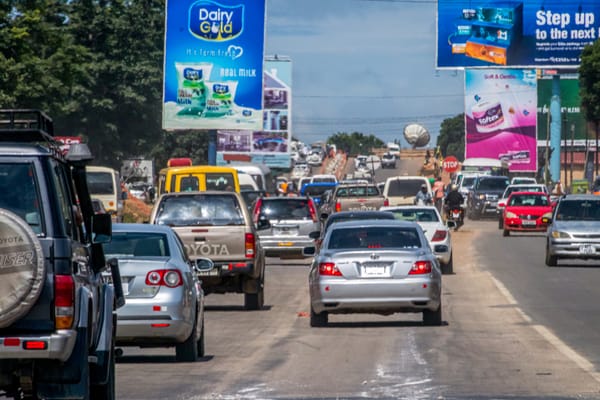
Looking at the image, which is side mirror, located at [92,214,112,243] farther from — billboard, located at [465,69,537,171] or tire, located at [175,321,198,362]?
billboard, located at [465,69,537,171]

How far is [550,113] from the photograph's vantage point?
344ft

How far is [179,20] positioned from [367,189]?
28.6 ft

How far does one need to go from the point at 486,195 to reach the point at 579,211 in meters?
29.1

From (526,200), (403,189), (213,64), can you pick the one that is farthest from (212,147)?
(526,200)

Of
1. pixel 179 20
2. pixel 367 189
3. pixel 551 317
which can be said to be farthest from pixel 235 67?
pixel 551 317

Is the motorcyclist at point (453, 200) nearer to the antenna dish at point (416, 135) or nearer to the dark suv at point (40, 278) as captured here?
the dark suv at point (40, 278)

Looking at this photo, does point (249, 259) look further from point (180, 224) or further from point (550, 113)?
point (550, 113)

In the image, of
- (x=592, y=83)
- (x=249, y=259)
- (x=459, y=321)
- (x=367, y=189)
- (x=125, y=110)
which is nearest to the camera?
(x=459, y=321)

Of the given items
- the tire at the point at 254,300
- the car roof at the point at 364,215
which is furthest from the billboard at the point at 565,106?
the tire at the point at 254,300

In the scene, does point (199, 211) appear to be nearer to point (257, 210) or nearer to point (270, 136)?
point (257, 210)

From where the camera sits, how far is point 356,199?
47969mm

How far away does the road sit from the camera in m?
12.5

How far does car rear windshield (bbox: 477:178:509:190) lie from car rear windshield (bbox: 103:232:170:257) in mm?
49682

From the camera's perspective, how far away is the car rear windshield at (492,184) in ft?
211
